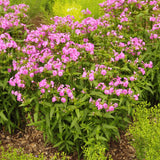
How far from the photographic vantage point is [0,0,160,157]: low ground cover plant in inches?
132

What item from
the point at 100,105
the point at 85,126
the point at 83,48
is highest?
the point at 83,48

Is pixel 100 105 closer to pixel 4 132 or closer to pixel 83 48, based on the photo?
pixel 83 48

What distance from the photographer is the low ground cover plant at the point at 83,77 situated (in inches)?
132

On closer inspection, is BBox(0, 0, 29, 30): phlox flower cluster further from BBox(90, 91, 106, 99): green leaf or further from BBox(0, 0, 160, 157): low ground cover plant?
BBox(90, 91, 106, 99): green leaf

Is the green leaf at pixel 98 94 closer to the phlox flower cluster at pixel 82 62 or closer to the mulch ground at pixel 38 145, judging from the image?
the phlox flower cluster at pixel 82 62

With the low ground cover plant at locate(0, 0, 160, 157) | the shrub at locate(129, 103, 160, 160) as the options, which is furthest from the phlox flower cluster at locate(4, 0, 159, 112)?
the shrub at locate(129, 103, 160, 160)

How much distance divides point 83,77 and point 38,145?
1.64 meters

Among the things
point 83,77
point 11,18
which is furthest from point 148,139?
point 11,18

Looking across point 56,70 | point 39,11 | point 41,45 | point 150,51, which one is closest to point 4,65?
point 41,45

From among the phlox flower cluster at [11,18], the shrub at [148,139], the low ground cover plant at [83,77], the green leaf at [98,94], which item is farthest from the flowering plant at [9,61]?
the shrub at [148,139]

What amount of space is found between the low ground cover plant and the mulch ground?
32cm

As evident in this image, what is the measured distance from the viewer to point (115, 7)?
4.60m

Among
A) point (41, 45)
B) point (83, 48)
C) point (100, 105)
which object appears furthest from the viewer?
point (41, 45)

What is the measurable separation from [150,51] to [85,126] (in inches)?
73.2
